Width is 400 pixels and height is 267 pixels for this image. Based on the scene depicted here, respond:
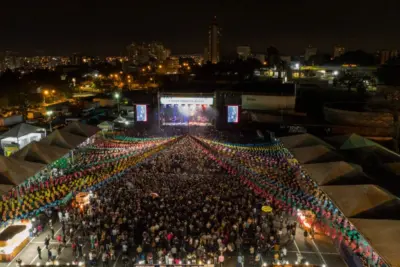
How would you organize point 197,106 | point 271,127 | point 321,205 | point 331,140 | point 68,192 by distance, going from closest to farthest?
1. point 321,205
2. point 68,192
3. point 331,140
4. point 271,127
5. point 197,106

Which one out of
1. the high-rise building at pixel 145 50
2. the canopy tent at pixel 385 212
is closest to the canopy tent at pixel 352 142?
the canopy tent at pixel 385 212

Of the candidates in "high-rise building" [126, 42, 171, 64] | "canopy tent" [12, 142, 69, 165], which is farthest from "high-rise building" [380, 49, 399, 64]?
"high-rise building" [126, 42, 171, 64]

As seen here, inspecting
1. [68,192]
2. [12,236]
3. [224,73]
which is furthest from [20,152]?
[224,73]

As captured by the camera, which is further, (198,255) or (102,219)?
(102,219)

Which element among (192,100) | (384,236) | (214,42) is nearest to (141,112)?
(192,100)

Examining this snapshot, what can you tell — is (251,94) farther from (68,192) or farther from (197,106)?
(68,192)

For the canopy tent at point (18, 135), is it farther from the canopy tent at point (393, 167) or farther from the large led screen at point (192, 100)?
the canopy tent at point (393, 167)
